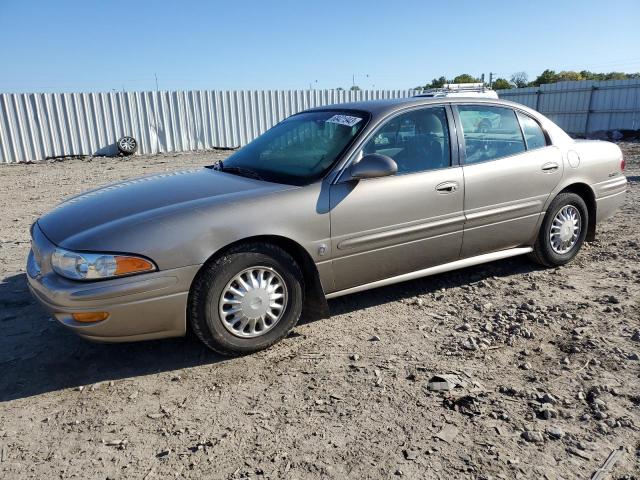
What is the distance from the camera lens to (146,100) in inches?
667

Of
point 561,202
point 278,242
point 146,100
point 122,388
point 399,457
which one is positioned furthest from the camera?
point 146,100

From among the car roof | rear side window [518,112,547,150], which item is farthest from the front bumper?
rear side window [518,112,547,150]

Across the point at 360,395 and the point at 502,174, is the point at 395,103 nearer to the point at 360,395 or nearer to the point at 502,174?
the point at 502,174

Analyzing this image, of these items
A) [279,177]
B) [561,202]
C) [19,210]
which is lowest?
[19,210]

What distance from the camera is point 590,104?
21828 mm

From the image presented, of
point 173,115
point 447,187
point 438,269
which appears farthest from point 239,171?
point 173,115

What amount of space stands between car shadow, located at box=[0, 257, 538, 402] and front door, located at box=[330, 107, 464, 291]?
0.53 m

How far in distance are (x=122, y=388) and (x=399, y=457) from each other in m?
1.69

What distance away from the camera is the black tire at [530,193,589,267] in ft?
15.4

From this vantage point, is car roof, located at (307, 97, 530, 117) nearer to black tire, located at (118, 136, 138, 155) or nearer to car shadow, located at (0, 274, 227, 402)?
car shadow, located at (0, 274, 227, 402)

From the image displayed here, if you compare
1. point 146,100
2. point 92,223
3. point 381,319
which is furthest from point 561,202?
point 146,100

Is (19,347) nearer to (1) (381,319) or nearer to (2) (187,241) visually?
(2) (187,241)

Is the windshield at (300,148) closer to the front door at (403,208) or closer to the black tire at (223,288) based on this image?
the front door at (403,208)

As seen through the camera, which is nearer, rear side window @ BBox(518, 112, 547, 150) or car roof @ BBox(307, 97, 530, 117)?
car roof @ BBox(307, 97, 530, 117)
